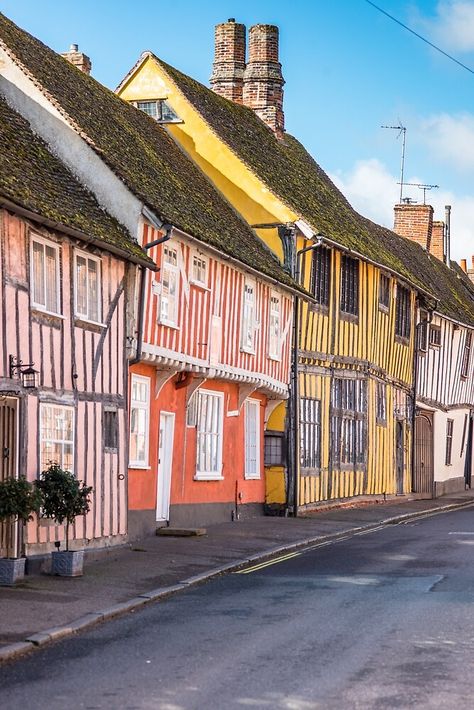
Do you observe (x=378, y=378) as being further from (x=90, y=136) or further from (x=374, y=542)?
(x=90, y=136)

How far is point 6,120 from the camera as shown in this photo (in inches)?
763

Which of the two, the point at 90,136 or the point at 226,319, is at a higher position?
the point at 90,136

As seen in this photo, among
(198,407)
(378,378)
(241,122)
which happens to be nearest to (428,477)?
(378,378)

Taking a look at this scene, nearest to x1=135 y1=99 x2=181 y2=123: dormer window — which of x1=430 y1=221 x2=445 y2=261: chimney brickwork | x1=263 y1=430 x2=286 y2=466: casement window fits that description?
x1=263 y1=430 x2=286 y2=466: casement window

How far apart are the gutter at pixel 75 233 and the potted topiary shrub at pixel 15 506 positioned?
3232 mm

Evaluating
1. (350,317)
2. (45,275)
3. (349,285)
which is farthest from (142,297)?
(350,317)

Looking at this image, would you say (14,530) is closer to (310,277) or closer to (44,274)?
(44,274)

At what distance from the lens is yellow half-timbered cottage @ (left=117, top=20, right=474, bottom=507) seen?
92.0 ft

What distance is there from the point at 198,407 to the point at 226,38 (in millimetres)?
13483

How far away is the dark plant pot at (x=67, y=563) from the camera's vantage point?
51.2 ft

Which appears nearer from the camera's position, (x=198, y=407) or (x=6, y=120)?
(x=6, y=120)

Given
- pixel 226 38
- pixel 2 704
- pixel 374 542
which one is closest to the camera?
pixel 2 704

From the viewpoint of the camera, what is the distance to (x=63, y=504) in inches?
623

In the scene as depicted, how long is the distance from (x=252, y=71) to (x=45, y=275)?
18.2 m
